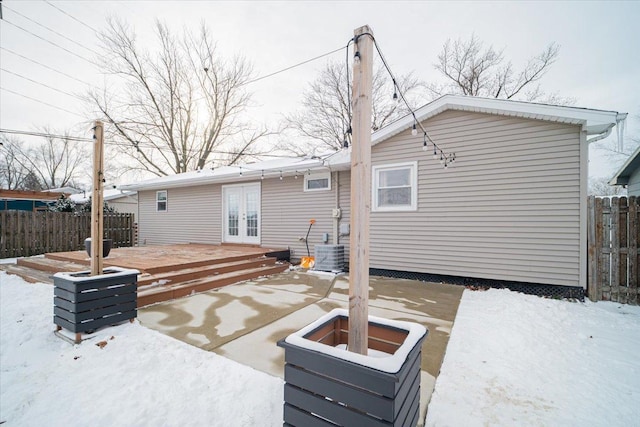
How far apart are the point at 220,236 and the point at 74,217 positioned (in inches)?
Answer: 210

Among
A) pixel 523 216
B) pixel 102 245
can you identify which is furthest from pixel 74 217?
pixel 523 216

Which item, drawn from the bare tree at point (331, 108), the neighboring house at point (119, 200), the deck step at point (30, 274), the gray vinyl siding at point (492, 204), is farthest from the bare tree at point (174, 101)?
the gray vinyl siding at point (492, 204)

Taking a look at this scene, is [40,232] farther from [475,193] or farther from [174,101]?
[475,193]

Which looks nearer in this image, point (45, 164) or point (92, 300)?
point (92, 300)

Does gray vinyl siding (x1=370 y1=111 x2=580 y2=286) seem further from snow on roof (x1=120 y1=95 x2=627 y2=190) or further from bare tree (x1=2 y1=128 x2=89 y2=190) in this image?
bare tree (x1=2 y1=128 x2=89 y2=190)

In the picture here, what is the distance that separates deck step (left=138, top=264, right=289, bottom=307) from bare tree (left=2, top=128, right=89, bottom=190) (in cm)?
2755

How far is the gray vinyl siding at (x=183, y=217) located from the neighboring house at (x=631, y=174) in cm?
1217

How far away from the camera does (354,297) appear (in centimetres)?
153

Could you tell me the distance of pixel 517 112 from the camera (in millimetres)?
4750

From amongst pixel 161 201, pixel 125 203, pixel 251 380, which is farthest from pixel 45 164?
pixel 251 380

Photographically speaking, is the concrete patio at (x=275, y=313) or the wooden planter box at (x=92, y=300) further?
the wooden planter box at (x=92, y=300)

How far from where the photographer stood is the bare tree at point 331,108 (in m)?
16.5

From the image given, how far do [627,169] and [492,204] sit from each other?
7.09 meters

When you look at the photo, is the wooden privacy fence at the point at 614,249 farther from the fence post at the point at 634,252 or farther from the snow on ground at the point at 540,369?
the snow on ground at the point at 540,369
